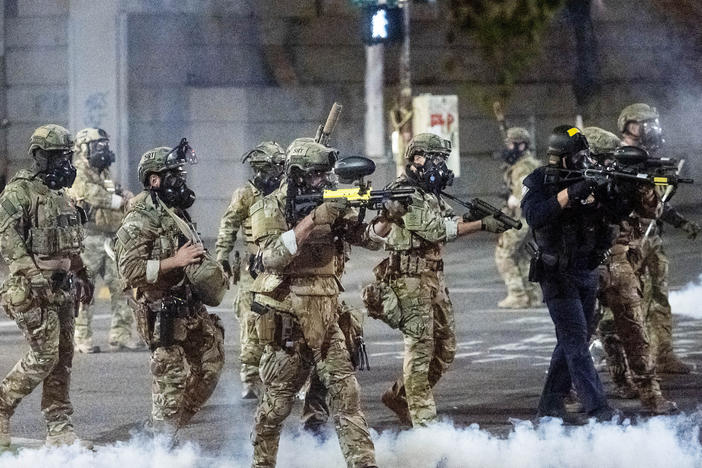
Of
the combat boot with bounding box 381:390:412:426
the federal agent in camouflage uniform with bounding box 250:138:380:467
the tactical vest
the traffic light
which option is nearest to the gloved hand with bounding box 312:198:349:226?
the federal agent in camouflage uniform with bounding box 250:138:380:467

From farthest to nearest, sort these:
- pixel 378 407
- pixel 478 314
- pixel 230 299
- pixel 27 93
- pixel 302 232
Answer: pixel 27 93 → pixel 230 299 → pixel 478 314 → pixel 378 407 → pixel 302 232

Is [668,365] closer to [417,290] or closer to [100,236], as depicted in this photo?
[417,290]

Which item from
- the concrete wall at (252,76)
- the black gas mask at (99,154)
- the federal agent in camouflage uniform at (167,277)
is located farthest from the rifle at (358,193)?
the concrete wall at (252,76)

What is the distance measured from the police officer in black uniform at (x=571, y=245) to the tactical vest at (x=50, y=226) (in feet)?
9.04

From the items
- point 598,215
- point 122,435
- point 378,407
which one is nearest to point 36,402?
point 122,435

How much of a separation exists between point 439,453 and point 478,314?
730 cm

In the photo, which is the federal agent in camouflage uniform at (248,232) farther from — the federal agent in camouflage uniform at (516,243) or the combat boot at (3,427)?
the federal agent in camouflage uniform at (516,243)

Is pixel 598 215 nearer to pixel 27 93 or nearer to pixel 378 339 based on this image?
pixel 378 339

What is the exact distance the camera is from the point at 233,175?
2325 centimetres

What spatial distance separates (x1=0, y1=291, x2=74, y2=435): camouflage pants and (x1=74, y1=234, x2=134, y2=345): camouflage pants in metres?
4.12

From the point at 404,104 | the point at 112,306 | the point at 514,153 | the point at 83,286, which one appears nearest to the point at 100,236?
the point at 112,306

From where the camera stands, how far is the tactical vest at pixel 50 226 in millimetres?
9211

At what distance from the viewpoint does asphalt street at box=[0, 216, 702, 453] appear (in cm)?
1027

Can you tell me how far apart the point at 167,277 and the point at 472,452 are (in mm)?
1998
